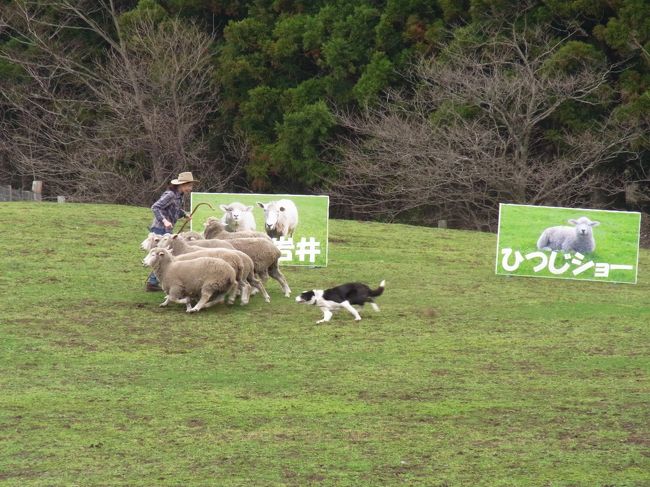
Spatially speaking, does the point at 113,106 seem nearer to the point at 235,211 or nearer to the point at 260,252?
the point at 235,211

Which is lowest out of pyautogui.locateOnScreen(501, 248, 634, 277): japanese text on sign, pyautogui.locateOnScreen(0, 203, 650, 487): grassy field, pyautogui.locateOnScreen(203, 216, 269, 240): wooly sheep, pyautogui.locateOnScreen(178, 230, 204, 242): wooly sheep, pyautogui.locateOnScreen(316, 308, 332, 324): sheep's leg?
pyautogui.locateOnScreen(0, 203, 650, 487): grassy field

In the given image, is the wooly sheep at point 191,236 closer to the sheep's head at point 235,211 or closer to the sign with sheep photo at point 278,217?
the sign with sheep photo at point 278,217

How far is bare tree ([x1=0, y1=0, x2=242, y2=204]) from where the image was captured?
38.6 meters

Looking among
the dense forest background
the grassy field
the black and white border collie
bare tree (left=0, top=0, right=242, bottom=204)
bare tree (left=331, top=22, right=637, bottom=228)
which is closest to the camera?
the grassy field

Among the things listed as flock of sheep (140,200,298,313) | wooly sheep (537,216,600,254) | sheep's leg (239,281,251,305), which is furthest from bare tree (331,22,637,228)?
sheep's leg (239,281,251,305)

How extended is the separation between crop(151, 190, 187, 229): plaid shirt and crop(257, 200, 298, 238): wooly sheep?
1.82m

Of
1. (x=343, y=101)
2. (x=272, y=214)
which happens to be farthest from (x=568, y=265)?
(x=343, y=101)

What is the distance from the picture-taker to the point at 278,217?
18.3 meters

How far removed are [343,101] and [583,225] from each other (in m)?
19.0

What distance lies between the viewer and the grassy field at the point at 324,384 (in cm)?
890

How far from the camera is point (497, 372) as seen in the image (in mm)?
12328

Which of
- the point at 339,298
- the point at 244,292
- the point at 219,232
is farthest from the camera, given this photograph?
the point at 219,232

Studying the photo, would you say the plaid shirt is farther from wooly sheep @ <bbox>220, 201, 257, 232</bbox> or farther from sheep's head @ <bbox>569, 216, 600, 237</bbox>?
sheep's head @ <bbox>569, 216, 600, 237</bbox>

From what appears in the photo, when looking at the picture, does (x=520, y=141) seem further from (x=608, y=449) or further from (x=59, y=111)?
(x=608, y=449)
